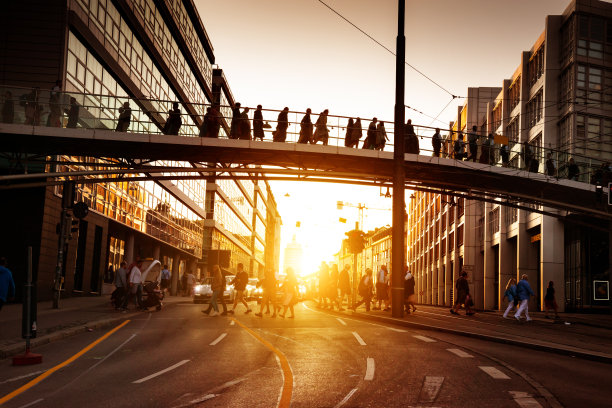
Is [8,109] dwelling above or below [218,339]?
above

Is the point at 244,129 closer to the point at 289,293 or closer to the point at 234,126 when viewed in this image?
the point at 234,126

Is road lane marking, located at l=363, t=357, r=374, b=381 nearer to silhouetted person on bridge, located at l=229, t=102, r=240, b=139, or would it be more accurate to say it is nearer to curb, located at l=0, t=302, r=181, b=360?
curb, located at l=0, t=302, r=181, b=360

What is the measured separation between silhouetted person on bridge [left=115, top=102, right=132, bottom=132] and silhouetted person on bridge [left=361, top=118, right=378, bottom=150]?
9.85 meters

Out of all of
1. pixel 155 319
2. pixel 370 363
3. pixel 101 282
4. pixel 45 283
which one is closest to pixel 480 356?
pixel 370 363

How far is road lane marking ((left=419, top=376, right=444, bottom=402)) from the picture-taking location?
7648 millimetres

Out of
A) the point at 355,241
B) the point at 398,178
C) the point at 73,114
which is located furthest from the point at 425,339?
the point at 73,114

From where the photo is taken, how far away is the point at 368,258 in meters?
120

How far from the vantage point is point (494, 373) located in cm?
953

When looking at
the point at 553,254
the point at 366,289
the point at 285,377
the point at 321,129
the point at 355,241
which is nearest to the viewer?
the point at 285,377

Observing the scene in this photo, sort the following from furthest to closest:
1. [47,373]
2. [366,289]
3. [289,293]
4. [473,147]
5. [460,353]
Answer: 1. [473,147]
2. [366,289]
3. [289,293]
4. [460,353]
5. [47,373]

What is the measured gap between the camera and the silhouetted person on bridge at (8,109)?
24547 mm

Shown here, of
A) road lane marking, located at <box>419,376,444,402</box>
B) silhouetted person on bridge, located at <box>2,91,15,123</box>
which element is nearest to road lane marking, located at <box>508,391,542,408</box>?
road lane marking, located at <box>419,376,444,402</box>

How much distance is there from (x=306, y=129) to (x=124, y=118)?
24.5 ft

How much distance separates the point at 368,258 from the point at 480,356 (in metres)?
109
